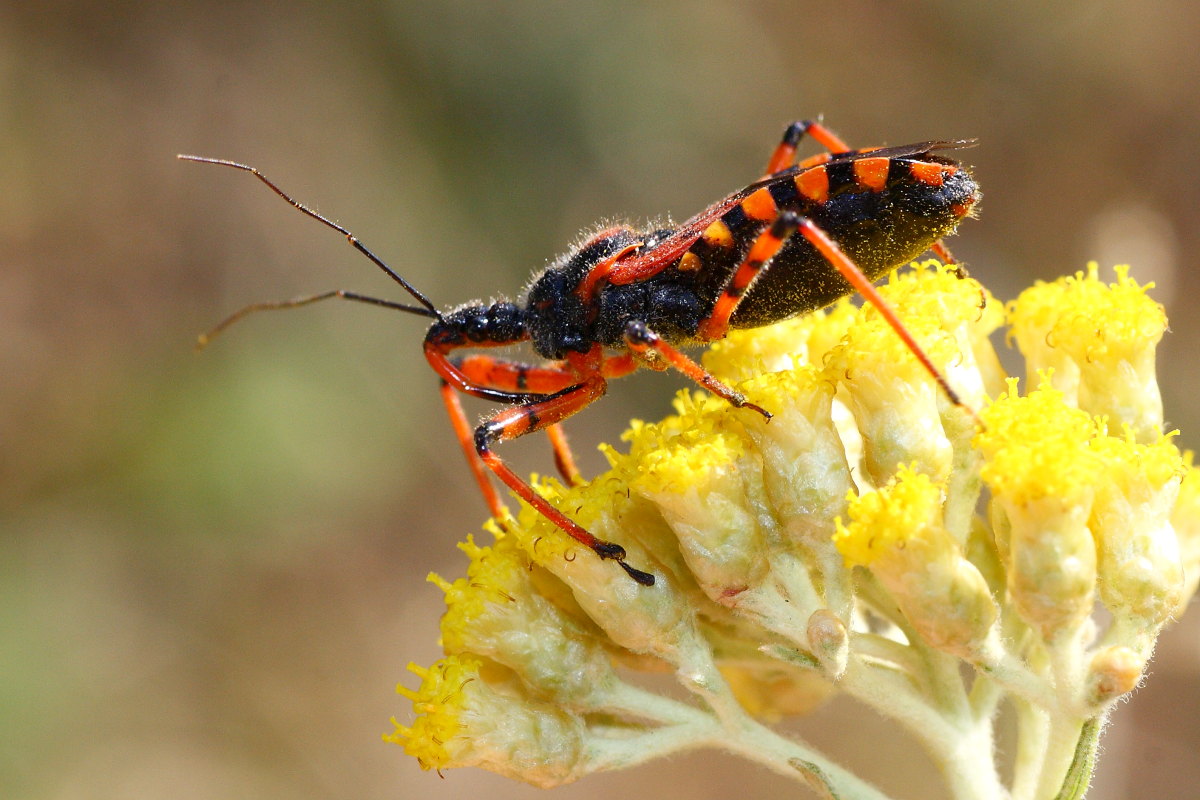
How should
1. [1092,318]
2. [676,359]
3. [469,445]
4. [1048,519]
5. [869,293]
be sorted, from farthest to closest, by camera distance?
[469,445] → [676,359] → [1092,318] → [869,293] → [1048,519]

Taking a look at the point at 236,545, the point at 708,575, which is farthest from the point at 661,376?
the point at 708,575

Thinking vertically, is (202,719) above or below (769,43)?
below

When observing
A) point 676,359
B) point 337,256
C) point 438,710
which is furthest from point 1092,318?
point 337,256

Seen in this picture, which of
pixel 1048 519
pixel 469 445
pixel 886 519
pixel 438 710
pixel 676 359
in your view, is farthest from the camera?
pixel 469 445

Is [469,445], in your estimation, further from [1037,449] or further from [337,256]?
[337,256]

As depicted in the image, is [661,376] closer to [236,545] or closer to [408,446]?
[408,446]

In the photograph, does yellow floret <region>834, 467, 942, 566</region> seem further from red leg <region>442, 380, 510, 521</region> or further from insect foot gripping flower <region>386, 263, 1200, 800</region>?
red leg <region>442, 380, 510, 521</region>
